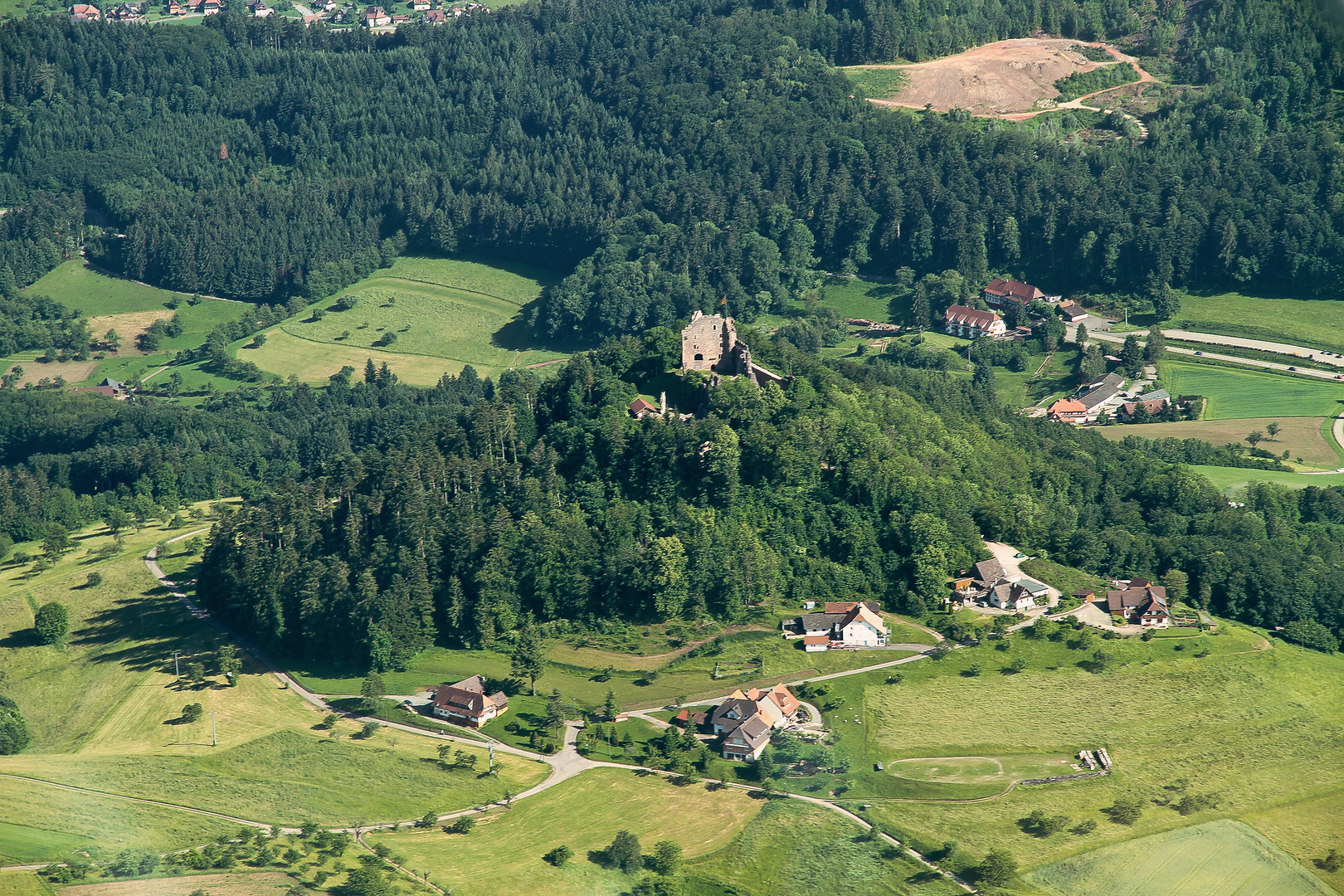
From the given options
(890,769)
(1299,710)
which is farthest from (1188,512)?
(890,769)

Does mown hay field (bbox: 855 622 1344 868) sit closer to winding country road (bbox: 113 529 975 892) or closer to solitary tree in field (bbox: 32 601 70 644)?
winding country road (bbox: 113 529 975 892)

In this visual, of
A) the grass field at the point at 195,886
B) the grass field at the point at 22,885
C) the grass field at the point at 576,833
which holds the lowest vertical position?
the grass field at the point at 576,833

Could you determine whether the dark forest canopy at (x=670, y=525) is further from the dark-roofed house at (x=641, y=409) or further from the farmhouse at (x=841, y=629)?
the farmhouse at (x=841, y=629)

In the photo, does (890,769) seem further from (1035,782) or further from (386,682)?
(386,682)

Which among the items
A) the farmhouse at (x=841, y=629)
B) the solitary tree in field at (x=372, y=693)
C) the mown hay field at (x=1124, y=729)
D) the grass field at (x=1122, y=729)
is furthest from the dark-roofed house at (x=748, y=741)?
the solitary tree in field at (x=372, y=693)

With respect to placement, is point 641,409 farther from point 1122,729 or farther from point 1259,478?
point 1259,478

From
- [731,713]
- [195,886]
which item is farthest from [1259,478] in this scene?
[195,886]
